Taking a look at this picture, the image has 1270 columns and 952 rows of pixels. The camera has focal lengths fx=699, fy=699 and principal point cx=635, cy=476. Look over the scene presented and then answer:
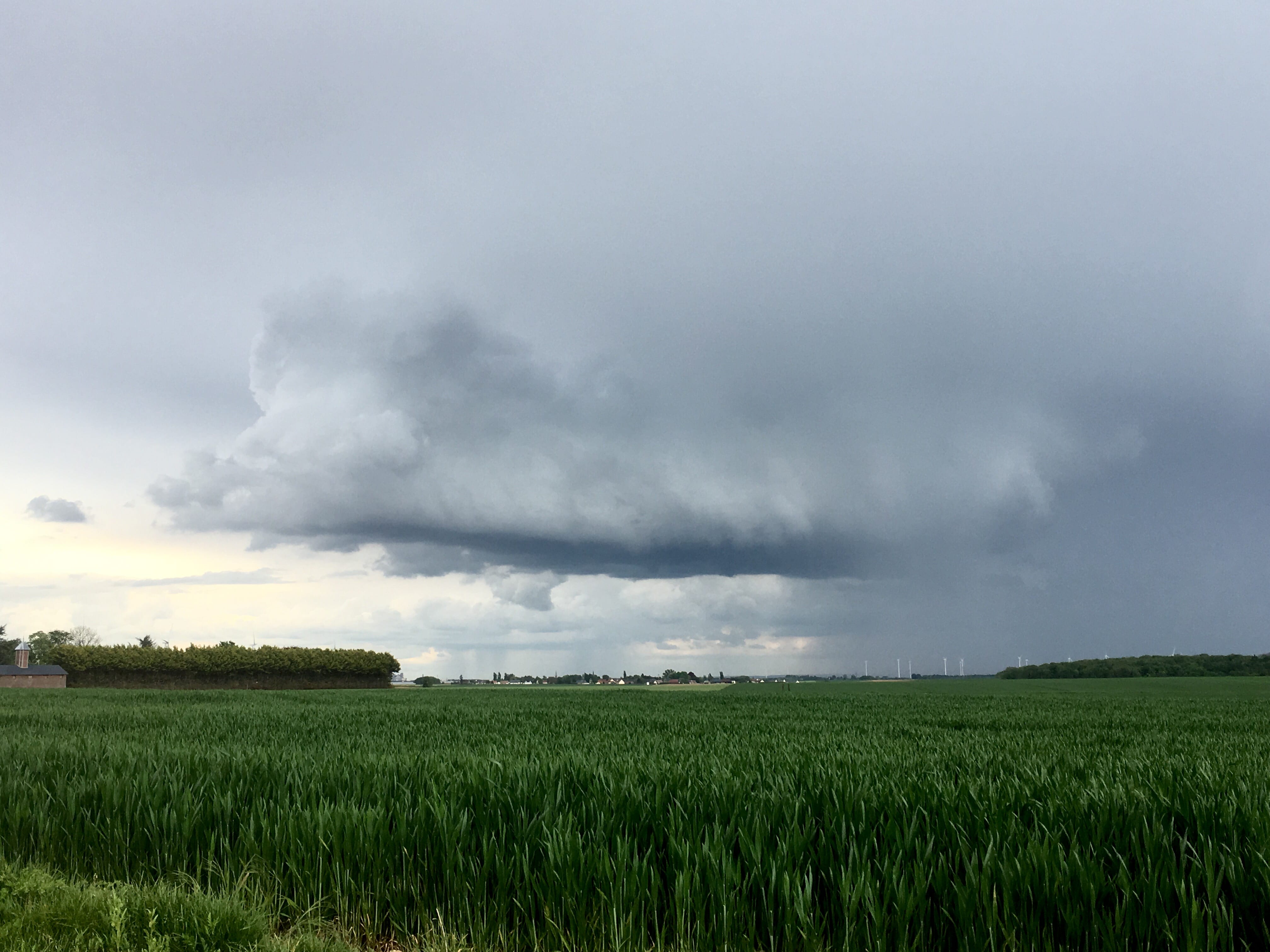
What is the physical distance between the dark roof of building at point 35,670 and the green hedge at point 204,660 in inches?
51.9

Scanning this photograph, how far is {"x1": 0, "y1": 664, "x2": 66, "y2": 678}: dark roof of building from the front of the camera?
345 feet

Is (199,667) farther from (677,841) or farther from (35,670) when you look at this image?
(677,841)

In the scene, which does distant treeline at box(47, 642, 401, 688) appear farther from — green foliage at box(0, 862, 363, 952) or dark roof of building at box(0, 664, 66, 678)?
green foliage at box(0, 862, 363, 952)

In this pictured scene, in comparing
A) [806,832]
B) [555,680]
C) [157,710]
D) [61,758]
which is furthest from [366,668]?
[806,832]

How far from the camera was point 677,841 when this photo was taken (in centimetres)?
457

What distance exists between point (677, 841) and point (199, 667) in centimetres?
12455

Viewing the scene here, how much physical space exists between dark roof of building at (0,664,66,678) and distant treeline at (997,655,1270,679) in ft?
547

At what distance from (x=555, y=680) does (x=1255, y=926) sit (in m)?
205

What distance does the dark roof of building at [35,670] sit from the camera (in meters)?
105

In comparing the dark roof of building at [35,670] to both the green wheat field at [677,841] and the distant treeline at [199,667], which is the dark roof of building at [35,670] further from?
the green wheat field at [677,841]

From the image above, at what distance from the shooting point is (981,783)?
6.56 metres

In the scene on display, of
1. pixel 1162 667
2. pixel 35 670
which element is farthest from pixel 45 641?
pixel 1162 667

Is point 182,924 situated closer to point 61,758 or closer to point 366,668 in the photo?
point 61,758

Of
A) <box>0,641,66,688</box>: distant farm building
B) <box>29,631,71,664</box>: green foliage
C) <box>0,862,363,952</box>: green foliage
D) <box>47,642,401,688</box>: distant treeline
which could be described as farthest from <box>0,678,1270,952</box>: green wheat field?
<box>29,631,71,664</box>: green foliage
